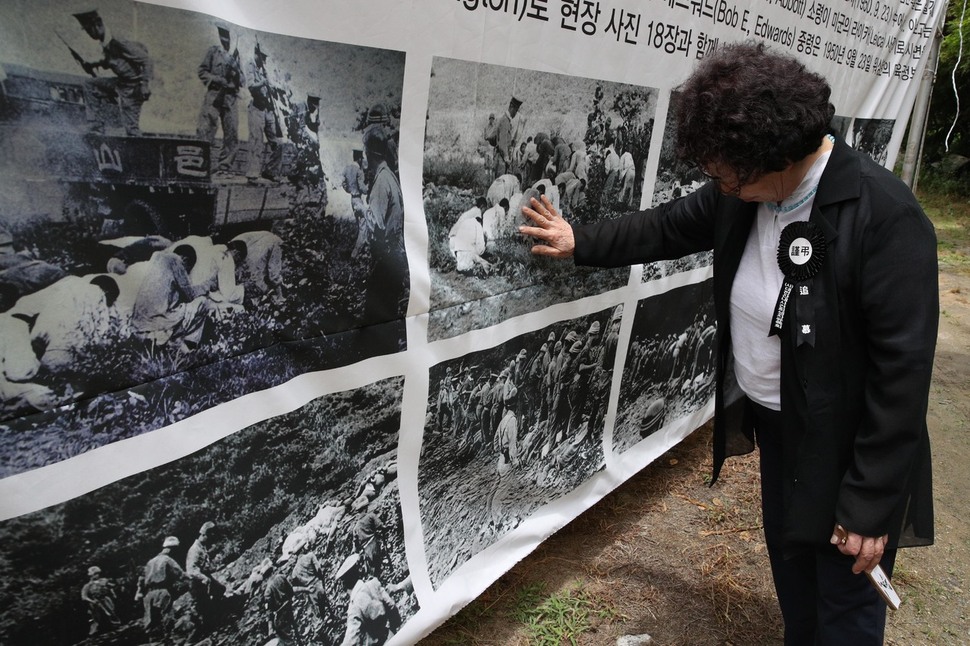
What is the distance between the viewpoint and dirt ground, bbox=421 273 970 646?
7.63 feet

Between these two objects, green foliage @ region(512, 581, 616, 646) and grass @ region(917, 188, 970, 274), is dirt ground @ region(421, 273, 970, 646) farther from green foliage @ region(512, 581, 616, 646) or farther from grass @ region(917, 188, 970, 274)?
grass @ region(917, 188, 970, 274)

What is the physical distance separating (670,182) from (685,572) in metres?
1.48

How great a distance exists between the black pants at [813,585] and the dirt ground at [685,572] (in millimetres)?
444

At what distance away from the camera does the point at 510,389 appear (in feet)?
6.43

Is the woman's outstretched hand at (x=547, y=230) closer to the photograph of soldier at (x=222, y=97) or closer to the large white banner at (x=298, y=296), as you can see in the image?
the large white banner at (x=298, y=296)

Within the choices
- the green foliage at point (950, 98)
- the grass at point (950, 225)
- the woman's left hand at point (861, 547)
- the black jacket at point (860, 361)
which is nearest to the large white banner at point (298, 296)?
the black jacket at point (860, 361)

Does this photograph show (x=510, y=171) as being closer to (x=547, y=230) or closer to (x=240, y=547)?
(x=547, y=230)

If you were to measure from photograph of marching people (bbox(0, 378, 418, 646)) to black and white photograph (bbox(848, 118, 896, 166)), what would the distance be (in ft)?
10.1

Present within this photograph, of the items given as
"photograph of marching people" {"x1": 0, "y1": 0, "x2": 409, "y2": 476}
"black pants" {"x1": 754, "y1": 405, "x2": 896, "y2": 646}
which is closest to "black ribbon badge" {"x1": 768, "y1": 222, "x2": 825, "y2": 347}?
"black pants" {"x1": 754, "y1": 405, "x2": 896, "y2": 646}

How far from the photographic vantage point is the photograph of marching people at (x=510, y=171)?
156cm

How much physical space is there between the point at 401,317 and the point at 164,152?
62cm

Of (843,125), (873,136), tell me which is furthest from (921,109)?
(843,125)

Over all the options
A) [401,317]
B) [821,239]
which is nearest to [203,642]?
[401,317]

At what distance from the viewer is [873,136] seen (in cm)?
371
